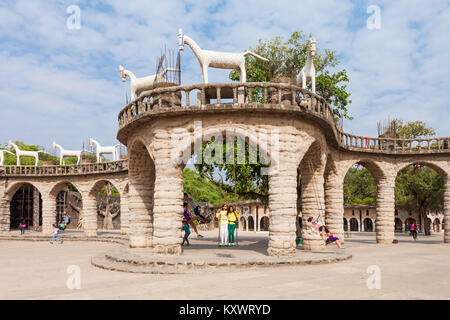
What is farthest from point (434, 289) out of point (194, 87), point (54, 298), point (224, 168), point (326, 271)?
point (224, 168)

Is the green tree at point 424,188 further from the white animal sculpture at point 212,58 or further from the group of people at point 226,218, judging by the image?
the white animal sculpture at point 212,58

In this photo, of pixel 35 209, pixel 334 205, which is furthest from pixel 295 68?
pixel 35 209

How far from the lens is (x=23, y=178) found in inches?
1022

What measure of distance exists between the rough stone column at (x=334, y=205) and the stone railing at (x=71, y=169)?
12.9 metres

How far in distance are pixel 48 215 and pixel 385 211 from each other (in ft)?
69.5

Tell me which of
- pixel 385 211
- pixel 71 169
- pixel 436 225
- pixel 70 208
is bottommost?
pixel 436 225

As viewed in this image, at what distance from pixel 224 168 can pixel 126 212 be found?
336 inches

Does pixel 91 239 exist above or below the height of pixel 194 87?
below

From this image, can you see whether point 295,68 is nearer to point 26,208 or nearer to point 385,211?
point 385,211

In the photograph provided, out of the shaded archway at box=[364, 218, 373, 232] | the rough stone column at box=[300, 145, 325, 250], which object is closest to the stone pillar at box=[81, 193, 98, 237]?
the rough stone column at box=[300, 145, 325, 250]

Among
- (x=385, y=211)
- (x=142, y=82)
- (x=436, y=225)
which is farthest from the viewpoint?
(x=436, y=225)

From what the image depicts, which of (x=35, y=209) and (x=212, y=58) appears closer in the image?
(x=212, y=58)

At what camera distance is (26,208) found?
112 ft
